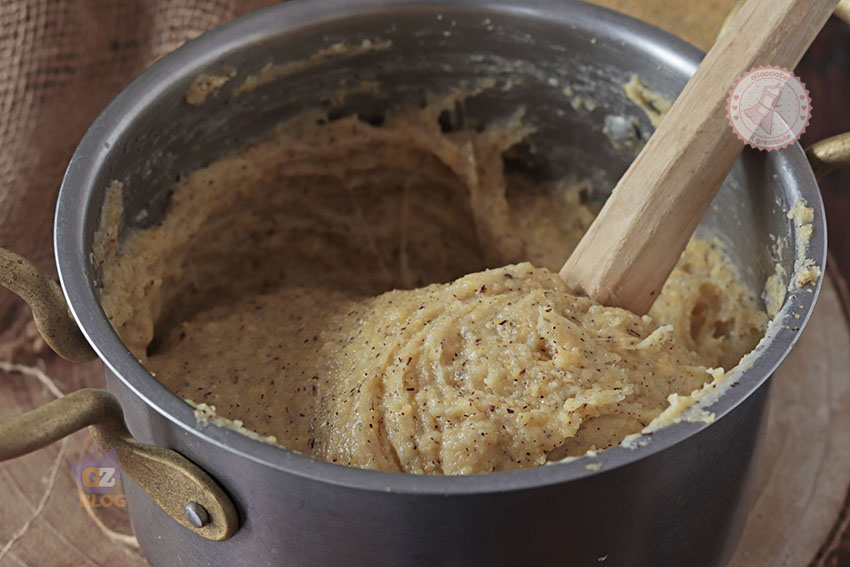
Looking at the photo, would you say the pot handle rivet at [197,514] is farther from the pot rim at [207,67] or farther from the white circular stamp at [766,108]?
the white circular stamp at [766,108]

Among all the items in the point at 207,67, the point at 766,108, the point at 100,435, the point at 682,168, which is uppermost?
the point at 766,108

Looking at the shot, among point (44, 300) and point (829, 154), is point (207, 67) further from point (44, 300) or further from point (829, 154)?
point (829, 154)

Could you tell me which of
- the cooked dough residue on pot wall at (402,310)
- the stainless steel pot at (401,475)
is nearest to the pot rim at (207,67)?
the stainless steel pot at (401,475)

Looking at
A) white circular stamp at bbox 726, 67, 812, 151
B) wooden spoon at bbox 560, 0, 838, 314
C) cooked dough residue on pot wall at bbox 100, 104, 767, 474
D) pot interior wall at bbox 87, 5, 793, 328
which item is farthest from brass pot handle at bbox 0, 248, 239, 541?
white circular stamp at bbox 726, 67, 812, 151

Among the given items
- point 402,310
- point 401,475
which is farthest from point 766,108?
point 401,475

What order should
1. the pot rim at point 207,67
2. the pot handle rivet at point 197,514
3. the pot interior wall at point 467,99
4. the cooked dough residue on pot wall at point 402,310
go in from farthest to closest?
the pot interior wall at point 467,99, the cooked dough residue on pot wall at point 402,310, the pot handle rivet at point 197,514, the pot rim at point 207,67

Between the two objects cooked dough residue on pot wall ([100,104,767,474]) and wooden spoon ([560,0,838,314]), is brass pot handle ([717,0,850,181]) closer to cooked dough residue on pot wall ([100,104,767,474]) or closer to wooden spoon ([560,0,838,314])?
wooden spoon ([560,0,838,314])

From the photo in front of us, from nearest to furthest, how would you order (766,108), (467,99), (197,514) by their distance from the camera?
(197,514) < (766,108) < (467,99)

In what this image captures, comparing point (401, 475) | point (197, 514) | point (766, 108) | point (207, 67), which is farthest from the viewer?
point (207, 67)
